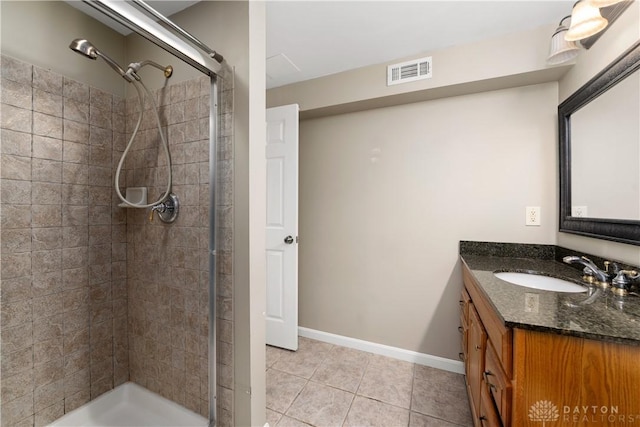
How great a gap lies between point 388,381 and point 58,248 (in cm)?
219

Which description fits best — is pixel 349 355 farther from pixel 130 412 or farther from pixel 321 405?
pixel 130 412

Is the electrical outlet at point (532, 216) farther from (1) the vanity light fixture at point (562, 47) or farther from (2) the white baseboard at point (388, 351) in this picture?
(2) the white baseboard at point (388, 351)

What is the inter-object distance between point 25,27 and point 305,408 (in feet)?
8.36

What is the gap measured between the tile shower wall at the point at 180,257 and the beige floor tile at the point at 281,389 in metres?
0.36

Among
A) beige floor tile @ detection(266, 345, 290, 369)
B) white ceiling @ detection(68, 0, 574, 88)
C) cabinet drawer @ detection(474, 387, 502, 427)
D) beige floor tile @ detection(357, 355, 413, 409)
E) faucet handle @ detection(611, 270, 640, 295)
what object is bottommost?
beige floor tile @ detection(266, 345, 290, 369)

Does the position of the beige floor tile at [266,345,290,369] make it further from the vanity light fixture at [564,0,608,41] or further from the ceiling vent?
the vanity light fixture at [564,0,608,41]

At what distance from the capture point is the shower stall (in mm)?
1265

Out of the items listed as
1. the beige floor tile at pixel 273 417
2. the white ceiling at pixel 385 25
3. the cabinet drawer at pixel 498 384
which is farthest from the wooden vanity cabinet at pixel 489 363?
the white ceiling at pixel 385 25

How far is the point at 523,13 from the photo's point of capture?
1482mm

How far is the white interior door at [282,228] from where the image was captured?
2201 mm

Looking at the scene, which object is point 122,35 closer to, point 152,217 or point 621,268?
point 152,217

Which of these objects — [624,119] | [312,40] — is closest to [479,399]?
[624,119]

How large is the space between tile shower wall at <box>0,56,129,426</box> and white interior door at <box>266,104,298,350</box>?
3.41ft

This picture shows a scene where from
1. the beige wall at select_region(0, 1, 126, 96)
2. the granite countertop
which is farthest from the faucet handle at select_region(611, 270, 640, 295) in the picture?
the beige wall at select_region(0, 1, 126, 96)
